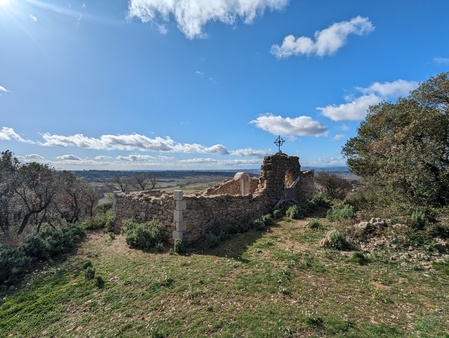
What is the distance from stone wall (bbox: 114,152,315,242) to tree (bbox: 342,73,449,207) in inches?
253

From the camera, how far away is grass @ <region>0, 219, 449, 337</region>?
5146 mm

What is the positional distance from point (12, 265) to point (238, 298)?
9.31m

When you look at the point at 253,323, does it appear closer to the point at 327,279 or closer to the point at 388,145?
the point at 327,279

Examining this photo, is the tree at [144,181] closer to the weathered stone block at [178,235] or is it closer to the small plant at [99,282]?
the weathered stone block at [178,235]

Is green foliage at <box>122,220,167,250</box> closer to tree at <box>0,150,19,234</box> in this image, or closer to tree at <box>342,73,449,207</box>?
tree at <box>342,73,449,207</box>

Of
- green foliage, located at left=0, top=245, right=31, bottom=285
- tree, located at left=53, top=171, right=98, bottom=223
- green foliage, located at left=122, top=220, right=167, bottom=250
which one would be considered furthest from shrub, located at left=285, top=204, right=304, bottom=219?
tree, located at left=53, top=171, right=98, bottom=223

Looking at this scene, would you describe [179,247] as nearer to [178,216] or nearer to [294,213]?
[178,216]

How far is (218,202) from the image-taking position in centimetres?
1259

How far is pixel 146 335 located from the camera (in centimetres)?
516

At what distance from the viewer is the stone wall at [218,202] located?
11.4 metres

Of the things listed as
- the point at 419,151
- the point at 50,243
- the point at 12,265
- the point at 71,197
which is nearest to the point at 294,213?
the point at 419,151

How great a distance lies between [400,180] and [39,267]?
52.0 ft

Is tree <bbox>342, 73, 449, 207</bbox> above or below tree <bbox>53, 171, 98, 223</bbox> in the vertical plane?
above

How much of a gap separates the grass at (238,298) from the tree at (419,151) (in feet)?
10.2
